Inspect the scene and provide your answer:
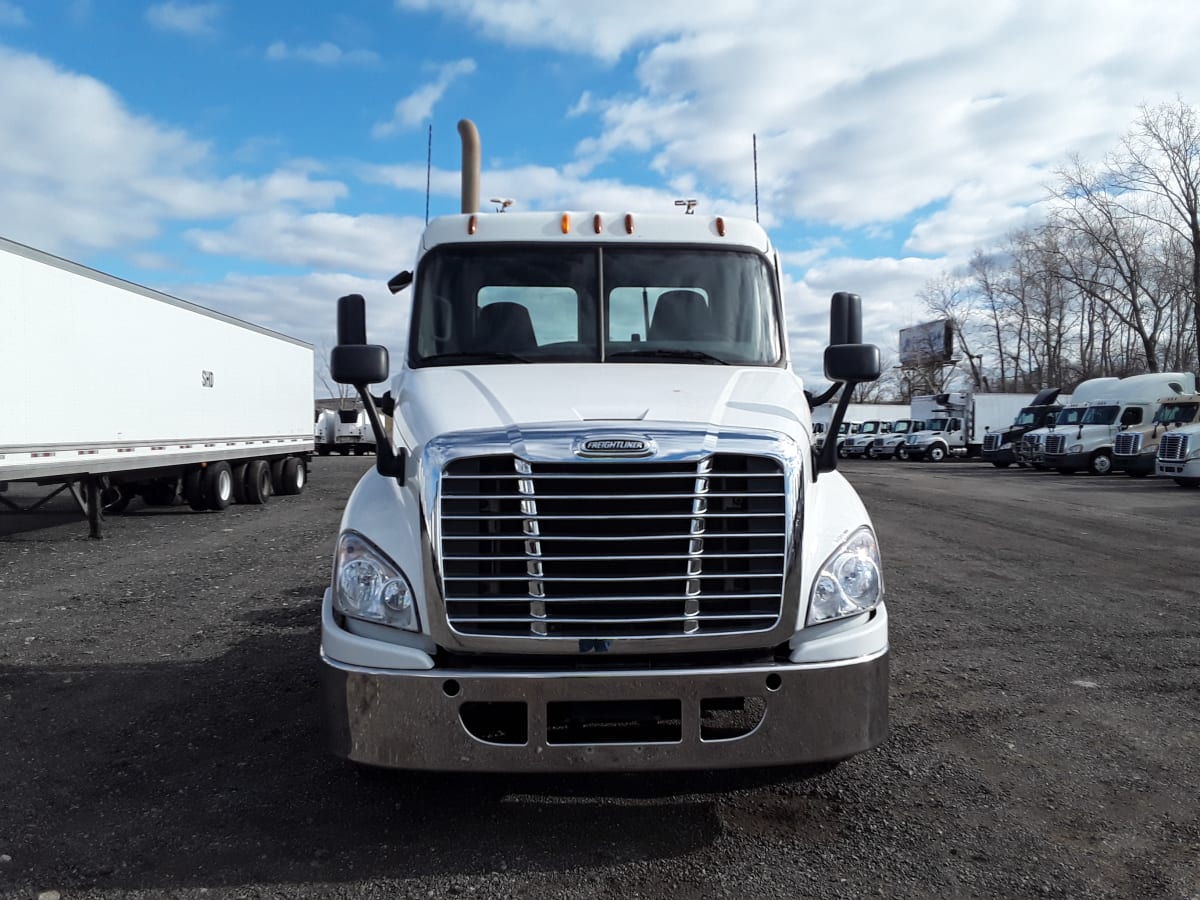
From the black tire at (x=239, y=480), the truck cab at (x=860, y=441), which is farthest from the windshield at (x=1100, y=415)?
the black tire at (x=239, y=480)

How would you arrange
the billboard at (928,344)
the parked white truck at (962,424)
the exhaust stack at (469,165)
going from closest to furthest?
the exhaust stack at (469,165) → the parked white truck at (962,424) → the billboard at (928,344)

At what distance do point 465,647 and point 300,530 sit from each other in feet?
35.0

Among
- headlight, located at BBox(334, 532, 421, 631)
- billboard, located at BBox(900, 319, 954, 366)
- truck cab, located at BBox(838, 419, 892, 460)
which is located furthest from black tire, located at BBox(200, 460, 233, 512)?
billboard, located at BBox(900, 319, 954, 366)

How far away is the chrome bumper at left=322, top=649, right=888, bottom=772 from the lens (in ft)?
9.97

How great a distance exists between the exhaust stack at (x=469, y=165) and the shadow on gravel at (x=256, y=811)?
3.64 m

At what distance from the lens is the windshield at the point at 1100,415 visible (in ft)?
94.4

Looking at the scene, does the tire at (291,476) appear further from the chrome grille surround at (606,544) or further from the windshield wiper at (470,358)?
the chrome grille surround at (606,544)

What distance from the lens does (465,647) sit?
3.17 m

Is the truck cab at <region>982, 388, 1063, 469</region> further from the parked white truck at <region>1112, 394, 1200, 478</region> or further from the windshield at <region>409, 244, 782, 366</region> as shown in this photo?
the windshield at <region>409, 244, 782, 366</region>

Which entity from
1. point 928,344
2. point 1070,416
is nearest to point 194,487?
point 1070,416

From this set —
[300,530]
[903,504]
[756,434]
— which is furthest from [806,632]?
[903,504]

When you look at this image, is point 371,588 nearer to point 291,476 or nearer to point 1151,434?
point 291,476

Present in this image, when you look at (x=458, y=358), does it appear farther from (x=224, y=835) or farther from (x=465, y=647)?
(x=224, y=835)

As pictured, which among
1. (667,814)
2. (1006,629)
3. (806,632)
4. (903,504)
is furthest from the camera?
(903,504)
